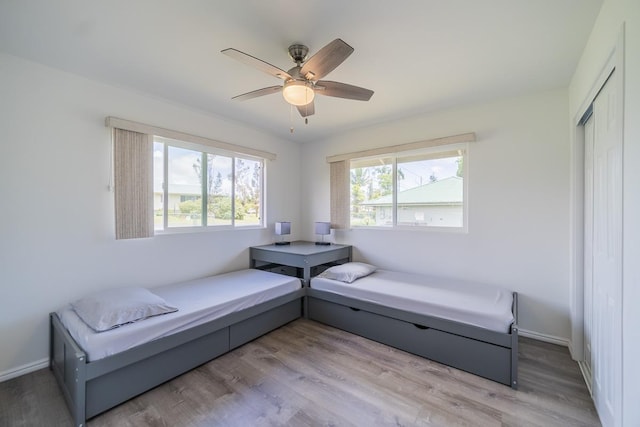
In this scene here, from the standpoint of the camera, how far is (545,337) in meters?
2.62

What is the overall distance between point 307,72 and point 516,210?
8.58ft

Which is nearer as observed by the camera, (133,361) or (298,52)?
(133,361)

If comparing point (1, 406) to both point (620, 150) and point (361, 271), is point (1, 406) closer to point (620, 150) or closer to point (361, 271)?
point (361, 271)

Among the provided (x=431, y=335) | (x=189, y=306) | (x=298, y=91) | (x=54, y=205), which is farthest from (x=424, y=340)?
(x=54, y=205)

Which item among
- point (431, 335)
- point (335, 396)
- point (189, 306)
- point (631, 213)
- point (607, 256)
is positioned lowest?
point (335, 396)

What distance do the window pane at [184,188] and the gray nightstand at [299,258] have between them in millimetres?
977

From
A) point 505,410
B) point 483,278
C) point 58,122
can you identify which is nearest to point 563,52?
point 483,278

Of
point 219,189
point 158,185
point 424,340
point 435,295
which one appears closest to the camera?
point 424,340

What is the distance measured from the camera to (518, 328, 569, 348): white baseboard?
2539 millimetres

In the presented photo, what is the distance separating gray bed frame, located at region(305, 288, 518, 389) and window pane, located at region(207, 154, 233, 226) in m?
1.64

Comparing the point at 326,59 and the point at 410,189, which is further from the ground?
the point at 326,59

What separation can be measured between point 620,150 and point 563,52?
131 centimetres

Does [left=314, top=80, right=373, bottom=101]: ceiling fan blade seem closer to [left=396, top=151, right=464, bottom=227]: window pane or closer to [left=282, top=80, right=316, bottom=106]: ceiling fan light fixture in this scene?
[left=282, top=80, right=316, bottom=106]: ceiling fan light fixture

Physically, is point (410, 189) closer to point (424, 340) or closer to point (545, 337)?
point (424, 340)
